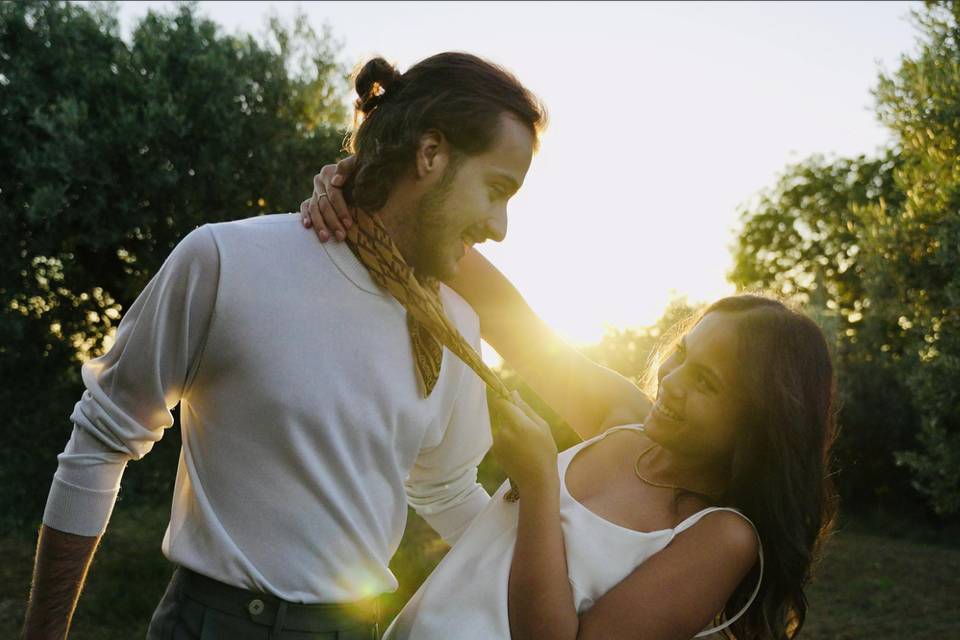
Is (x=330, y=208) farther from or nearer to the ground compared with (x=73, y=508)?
farther from the ground

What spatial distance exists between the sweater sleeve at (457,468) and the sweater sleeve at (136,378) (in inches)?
30.0

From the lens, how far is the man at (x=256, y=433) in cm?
195

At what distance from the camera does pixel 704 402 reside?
2.38m

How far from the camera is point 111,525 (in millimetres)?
8867

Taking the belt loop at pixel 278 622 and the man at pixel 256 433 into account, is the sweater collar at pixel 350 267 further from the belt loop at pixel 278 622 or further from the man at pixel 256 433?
the belt loop at pixel 278 622

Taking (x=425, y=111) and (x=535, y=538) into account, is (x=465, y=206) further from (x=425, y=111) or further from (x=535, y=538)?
(x=535, y=538)

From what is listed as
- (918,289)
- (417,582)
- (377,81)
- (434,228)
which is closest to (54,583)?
(434,228)

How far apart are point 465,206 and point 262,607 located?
3.43 ft

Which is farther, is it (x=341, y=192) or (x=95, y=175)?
(x=95, y=175)

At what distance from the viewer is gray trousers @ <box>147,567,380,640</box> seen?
1.97m

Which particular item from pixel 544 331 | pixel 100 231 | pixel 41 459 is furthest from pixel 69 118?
pixel 544 331

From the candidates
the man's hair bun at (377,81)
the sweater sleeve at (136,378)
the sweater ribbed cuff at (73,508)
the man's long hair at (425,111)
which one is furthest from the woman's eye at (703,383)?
the sweater ribbed cuff at (73,508)

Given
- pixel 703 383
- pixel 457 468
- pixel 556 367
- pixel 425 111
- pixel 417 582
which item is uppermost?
pixel 425 111

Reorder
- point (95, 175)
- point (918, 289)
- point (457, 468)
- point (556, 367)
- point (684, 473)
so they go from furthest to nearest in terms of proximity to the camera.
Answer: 1. point (918, 289)
2. point (95, 175)
3. point (556, 367)
4. point (457, 468)
5. point (684, 473)
